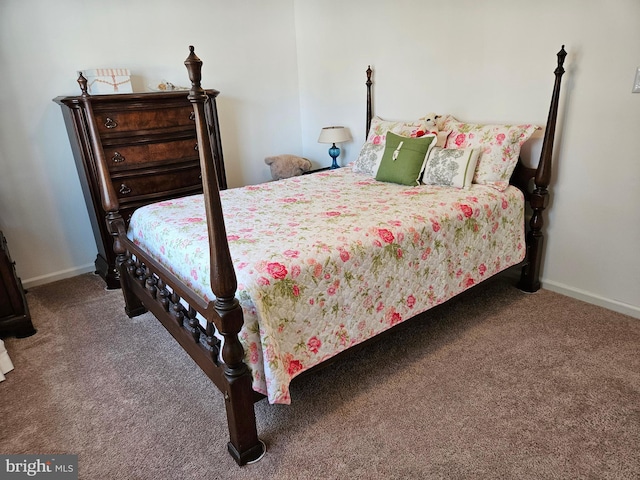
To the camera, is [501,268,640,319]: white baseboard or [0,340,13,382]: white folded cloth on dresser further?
[501,268,640,319]: white baseboard

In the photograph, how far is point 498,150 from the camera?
8.22 ft

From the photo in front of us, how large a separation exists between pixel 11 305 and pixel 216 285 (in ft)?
5.91

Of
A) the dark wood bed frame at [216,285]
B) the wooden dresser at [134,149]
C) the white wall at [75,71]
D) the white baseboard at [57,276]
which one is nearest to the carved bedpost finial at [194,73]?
the dark wood bed frame at [216,285]

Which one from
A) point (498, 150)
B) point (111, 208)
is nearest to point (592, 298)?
point (498, 150)

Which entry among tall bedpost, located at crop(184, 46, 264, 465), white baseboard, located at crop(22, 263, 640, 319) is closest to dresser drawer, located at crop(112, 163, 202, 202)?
white baseboard, located at crop(22, 263, 640, 319)

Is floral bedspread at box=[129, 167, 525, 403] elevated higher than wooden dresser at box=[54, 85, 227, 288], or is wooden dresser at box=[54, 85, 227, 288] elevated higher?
wooden dresser at box=[54, 85, 227, 288]

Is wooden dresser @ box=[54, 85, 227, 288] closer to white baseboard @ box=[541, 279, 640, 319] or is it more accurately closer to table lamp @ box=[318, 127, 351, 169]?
table lamp @ box=[318, 127, 351, 169]

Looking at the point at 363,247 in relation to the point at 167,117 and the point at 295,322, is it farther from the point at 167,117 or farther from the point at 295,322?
the point at 167,117

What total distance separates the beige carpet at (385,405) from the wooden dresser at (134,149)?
2.87ft

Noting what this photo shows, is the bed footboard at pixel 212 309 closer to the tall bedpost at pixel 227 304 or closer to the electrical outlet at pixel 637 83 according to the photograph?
the tall bedpost at pixel 227 304

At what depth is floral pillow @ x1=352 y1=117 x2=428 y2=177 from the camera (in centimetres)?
290

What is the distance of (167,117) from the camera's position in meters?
3.01

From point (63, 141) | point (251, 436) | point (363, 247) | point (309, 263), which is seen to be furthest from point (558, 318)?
point (63, 141)

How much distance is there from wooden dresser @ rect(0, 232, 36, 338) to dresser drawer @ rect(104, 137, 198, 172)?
0.82 m
